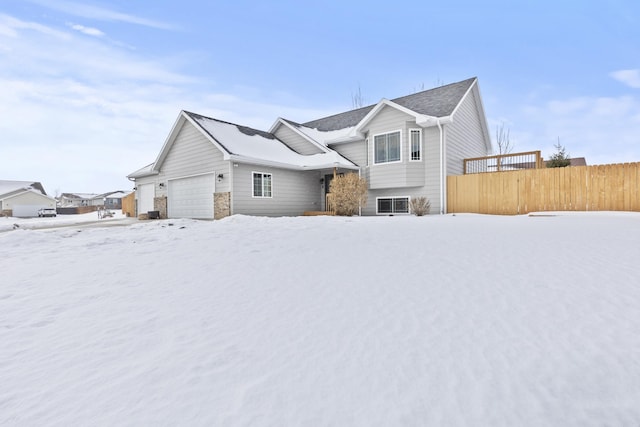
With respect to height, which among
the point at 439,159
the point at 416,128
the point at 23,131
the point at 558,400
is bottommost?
the point at 558,400

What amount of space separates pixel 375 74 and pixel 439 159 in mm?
15296

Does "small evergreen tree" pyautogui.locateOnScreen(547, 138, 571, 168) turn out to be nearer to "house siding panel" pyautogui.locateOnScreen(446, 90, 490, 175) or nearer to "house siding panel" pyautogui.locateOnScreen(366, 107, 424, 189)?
"house siding panel" pyautogui.locateOnScreen(446, 90, 490, 175)

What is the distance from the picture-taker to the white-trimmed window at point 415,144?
42.5ft

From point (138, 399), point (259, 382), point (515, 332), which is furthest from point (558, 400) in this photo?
point (138, 399)

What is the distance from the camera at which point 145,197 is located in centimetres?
1661

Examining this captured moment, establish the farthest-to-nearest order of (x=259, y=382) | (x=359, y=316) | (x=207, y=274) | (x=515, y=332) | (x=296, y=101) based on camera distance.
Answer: (x=296, y=101) < (x=207, y=274) < (x=359, y=316) < (x=515, y=332) < (x=259, y=382)

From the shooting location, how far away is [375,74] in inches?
958

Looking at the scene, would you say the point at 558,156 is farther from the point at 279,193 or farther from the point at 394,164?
the point at 279,193

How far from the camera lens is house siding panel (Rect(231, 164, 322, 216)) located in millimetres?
12352

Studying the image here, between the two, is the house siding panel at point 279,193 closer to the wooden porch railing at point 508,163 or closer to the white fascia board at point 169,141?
the white fascia board at point 169,141

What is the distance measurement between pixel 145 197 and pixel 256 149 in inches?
322

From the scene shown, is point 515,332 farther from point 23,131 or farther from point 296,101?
point 23,131

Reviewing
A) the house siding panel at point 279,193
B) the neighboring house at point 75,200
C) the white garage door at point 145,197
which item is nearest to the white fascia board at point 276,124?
the house siding panel at point 279,193

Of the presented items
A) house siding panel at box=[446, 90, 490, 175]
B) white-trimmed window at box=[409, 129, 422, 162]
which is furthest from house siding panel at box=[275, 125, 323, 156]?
house siding panel at box=[446, 90, 490, 175]
